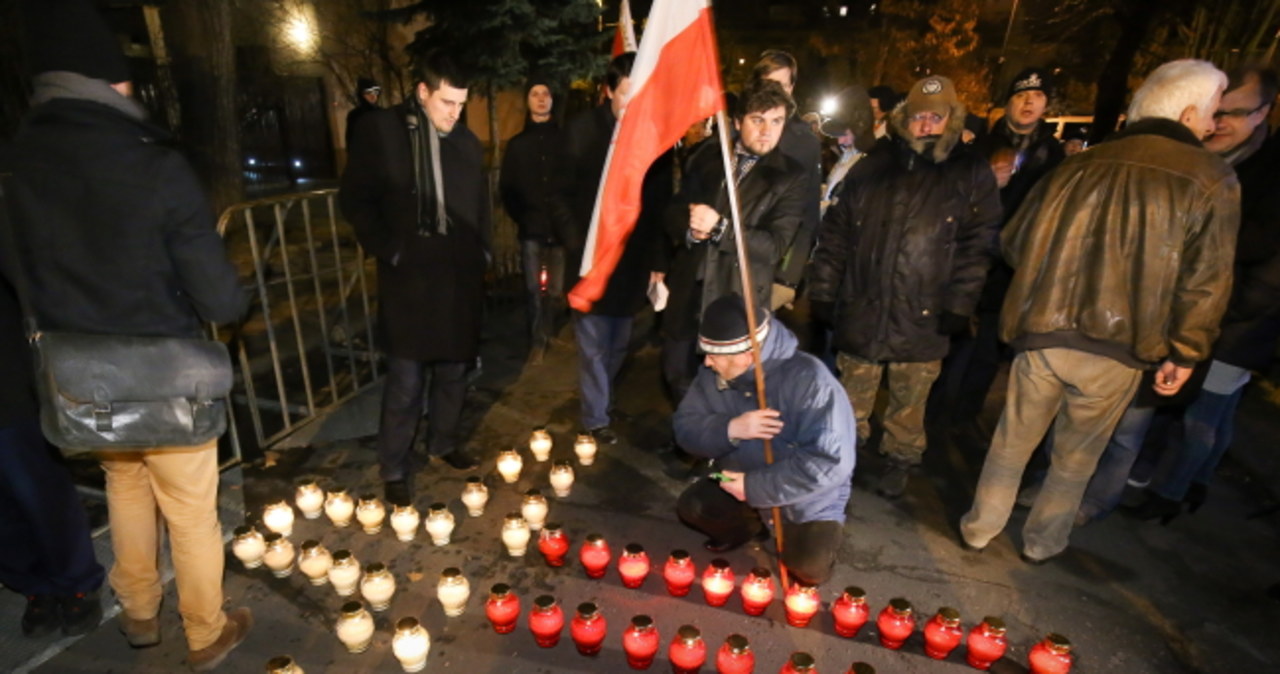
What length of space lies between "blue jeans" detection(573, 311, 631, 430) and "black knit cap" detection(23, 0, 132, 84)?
282 cm

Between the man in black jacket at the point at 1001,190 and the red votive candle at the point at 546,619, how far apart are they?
336cm

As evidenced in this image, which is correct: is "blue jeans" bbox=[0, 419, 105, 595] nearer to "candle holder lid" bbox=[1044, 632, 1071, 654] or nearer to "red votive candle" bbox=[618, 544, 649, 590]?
"red votive candle" bbox=[618, 544, 649, 590]

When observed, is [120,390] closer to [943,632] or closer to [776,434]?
[776,434]

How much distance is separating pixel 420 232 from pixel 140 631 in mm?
2075

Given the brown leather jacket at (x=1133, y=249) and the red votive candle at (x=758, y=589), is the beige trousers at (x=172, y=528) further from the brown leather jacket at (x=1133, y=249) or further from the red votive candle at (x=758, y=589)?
the brown leather jacket at (x=1133, y=249)

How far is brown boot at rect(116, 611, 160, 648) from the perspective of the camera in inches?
110

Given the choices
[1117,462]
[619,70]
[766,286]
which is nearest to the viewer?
[1117,462]

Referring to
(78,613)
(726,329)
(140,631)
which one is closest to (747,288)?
(726,329)

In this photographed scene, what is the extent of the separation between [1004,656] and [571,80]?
33.6 ft

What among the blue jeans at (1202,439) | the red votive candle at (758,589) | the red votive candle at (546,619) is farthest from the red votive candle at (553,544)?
the blue jeans at (1202,439)

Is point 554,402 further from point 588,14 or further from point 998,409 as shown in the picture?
point 588,14

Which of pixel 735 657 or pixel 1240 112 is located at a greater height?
pixel 1240 112

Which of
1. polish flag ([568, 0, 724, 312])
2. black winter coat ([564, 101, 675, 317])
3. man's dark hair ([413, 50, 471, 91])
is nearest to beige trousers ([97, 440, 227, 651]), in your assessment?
polish flag ([568, 0, 724, 312])

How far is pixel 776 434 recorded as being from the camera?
2.90m
